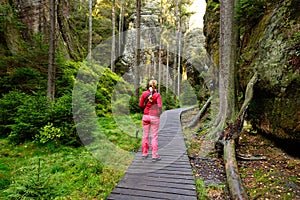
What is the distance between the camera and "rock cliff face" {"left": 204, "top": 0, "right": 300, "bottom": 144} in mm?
4965

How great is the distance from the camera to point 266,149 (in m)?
6.04

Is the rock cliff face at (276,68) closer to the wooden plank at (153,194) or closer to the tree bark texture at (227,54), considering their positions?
the tree bark texture at (227,54)

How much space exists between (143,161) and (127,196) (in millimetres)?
1930

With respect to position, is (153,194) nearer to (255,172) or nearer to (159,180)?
(159,180)

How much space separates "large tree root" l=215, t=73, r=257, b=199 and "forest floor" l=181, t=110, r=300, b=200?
0.24 meters

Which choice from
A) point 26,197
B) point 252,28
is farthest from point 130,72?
point 26,197

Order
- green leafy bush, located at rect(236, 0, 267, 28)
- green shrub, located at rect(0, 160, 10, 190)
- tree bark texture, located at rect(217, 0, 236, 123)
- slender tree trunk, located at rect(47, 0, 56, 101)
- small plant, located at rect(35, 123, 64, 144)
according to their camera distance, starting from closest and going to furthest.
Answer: green shrub, located at rect(0, 160, 10, 190) < small plant, located at rect(35, 123, 64, 144) < tree bark texture, located at rect(217, 0, 236, 123) < green leafy bush, located at rect(236, 0, 267, 28) < slender tree trunk, located at rect(47, 0, 56, 101)

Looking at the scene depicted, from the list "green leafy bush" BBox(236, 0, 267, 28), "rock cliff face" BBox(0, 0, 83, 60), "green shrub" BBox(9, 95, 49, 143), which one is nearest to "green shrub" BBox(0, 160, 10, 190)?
"green shrub" BBox(9, 95, 49, 143)

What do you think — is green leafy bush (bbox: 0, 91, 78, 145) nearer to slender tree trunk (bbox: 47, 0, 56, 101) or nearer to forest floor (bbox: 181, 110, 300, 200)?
slender tree trunk (bbox: 47, 0, 56, 101)

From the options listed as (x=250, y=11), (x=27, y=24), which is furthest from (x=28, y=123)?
(x=27, y=24)

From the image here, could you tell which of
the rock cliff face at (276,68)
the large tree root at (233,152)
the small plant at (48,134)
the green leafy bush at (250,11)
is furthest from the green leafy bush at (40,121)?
the green leafy bush at (250,11)

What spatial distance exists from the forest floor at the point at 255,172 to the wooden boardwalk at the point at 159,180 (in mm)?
334

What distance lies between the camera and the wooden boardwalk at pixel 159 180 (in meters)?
3.76

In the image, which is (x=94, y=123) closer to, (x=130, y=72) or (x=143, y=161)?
(x=143, y=161)
